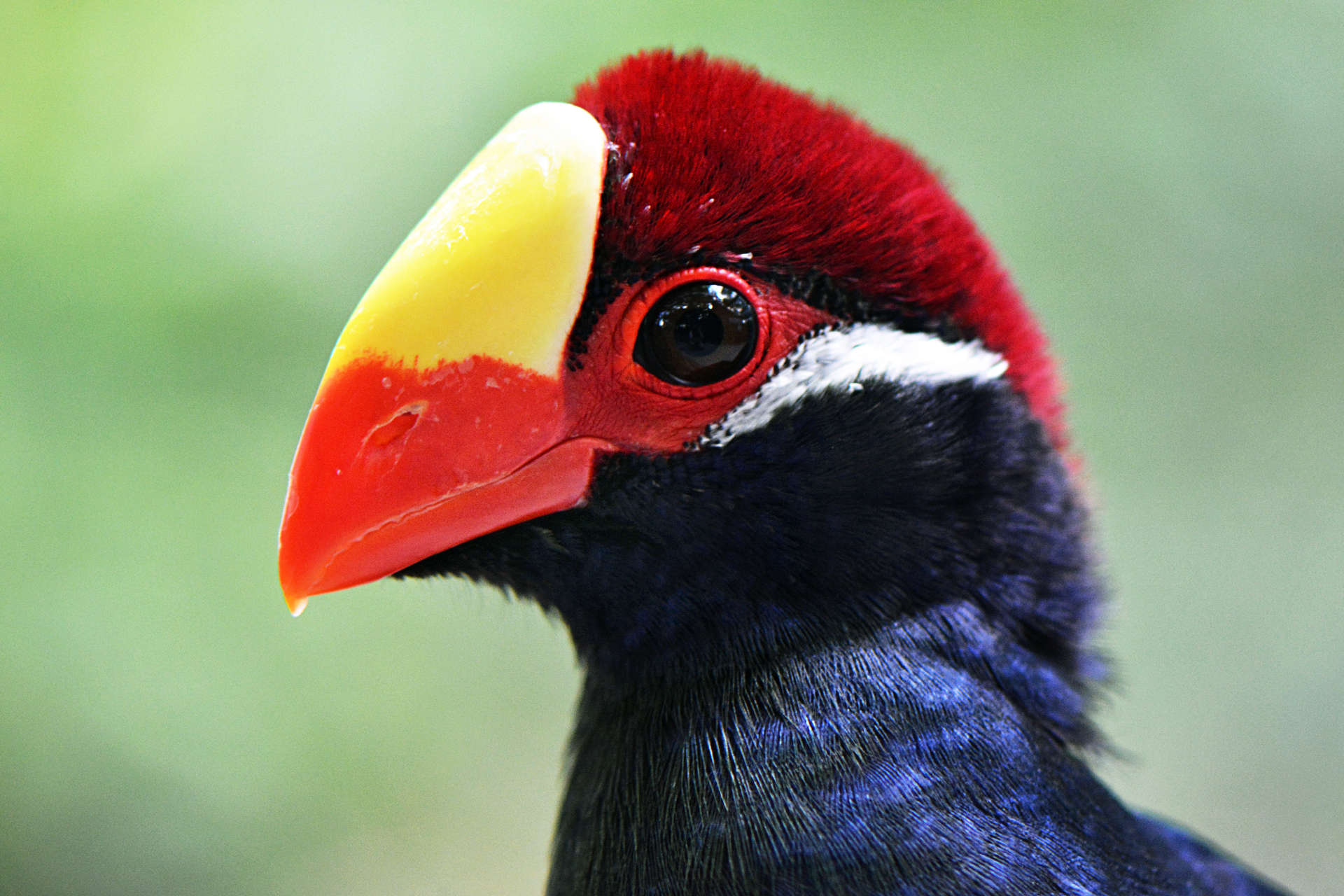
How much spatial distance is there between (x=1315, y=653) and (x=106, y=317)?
3.42 metres

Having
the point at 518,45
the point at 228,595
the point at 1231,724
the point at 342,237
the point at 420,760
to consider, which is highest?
the point at 518,45

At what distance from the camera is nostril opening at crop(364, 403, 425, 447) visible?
105 centimetres

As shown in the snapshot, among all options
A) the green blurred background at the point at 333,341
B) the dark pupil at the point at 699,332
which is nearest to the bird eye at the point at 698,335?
the dark pupil at the point at 699,332

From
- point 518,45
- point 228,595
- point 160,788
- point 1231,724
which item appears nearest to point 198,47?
point 518,45

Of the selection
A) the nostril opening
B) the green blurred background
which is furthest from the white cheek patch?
the green blurred background

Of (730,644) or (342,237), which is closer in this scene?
(730,644)

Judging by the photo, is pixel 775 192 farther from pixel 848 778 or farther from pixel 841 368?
pixel 848 778

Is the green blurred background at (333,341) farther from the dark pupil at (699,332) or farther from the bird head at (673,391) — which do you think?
the dark pupil at (699,332)

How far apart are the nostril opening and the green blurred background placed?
1.45 meters

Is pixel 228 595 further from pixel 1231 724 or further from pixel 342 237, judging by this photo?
pixel 1231 724

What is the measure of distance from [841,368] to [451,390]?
1.24ft

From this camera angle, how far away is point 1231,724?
338 cm

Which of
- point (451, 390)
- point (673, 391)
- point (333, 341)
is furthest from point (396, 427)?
point (333, 341)

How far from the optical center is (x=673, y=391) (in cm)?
107
